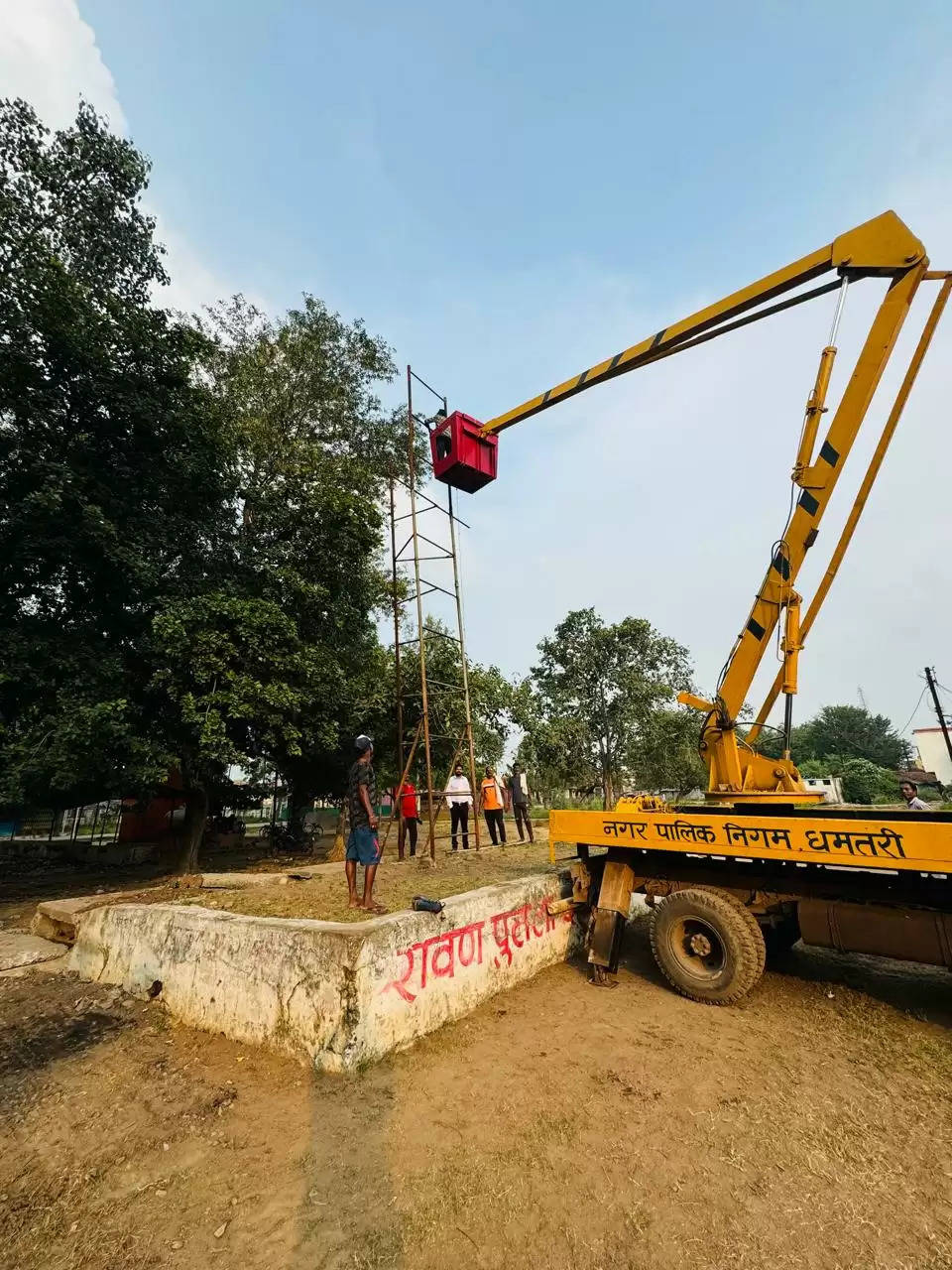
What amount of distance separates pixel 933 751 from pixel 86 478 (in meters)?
67.5

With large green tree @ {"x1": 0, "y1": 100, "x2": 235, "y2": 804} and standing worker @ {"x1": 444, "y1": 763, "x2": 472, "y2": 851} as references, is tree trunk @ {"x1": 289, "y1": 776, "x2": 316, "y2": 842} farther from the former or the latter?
standing worker @ {"x1": 444, "y1": 763, "x2": 472, "y2": 851}

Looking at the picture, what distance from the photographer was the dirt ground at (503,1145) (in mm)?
2521

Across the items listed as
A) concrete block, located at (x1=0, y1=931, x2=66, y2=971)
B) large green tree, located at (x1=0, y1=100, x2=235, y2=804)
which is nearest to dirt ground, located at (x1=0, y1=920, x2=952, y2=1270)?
concrete block, located at (x1=0, y1=931, x2=66, y2=971)

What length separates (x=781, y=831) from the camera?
4.75m

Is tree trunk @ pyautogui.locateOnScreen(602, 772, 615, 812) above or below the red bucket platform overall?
below

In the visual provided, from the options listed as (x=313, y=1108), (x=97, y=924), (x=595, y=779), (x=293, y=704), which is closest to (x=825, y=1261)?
(x=313, y=1108)

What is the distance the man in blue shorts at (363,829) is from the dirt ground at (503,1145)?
1549 mm

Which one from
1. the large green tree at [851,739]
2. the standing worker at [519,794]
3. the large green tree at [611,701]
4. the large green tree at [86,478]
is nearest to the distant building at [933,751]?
the large green tree at [851,739]

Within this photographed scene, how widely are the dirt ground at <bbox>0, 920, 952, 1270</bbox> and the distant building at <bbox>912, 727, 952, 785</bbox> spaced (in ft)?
202

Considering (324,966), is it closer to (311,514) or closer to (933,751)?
(311,514)

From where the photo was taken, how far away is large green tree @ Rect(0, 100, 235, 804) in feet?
29.6

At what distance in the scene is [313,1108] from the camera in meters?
3.53

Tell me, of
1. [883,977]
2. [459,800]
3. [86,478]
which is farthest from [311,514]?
[883,977]

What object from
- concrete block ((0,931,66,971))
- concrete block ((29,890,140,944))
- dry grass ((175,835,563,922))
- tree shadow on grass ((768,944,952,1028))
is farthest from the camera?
concrete block ((29,890,140,944))
